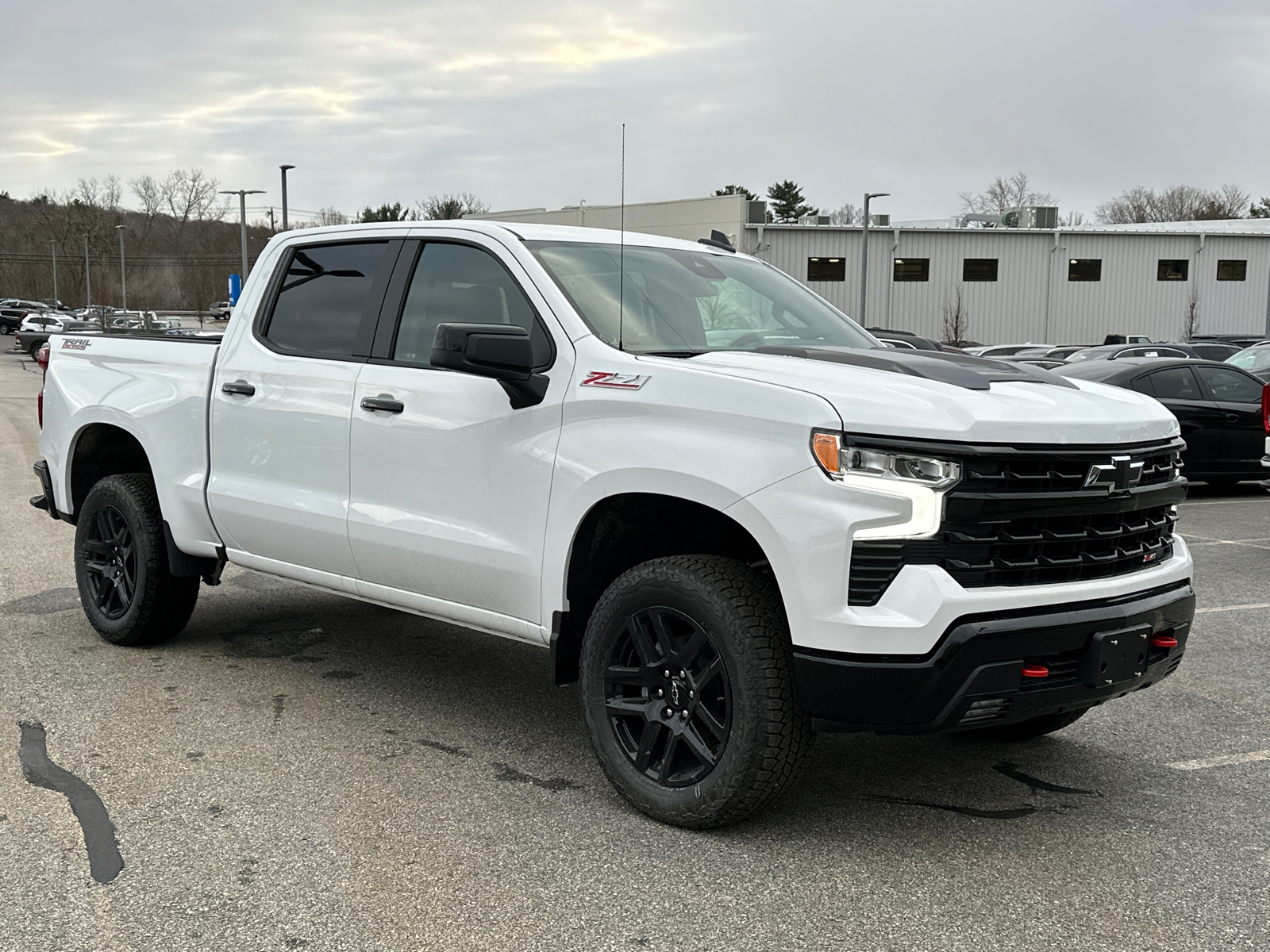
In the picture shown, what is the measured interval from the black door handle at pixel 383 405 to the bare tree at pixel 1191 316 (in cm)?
5889

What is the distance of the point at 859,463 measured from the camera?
3432 mm

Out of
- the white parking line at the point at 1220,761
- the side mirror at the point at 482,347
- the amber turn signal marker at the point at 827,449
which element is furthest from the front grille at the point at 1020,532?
the side mirror at the point at 482,347

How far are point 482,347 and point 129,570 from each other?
303 cm

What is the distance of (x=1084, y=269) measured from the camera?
58.0 m

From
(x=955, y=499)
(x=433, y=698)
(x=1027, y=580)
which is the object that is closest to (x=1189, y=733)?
(x=1027, y=580)

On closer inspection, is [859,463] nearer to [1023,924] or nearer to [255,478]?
[1023,924]

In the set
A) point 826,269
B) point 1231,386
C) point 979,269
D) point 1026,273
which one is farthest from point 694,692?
point 1026,273

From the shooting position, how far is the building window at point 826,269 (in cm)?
5519

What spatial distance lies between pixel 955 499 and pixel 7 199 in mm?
174472

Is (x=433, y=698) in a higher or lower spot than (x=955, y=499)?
lower

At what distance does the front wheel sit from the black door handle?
3.89ft

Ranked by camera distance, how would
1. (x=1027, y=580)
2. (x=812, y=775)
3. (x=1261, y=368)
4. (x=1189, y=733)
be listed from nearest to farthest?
(x=1027, y=580)
(x=812, y=775)
(x=1189, y=733)
(x=1261, y=368)

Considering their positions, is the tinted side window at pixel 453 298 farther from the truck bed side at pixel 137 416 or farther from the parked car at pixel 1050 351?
the parked car at pixel 1050 351

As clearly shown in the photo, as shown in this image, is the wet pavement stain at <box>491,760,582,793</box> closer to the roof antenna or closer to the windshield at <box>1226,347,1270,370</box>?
the roof antenna
